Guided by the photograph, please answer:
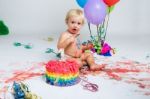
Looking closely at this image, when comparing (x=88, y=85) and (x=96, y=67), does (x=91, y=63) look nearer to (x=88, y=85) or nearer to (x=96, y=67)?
(x=96, y=67)

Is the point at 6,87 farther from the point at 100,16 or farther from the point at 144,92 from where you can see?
the point at 100,16

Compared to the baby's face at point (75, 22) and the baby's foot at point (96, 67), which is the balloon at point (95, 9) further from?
the baby's foot at point (96, 67)

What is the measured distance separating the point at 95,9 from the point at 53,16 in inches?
45.5

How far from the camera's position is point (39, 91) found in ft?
8.17

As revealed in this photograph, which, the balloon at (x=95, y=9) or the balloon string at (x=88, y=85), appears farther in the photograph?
the balloon at (x=95, y=9)

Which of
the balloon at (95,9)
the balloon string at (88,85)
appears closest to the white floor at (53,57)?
the balloon string at (88,85)

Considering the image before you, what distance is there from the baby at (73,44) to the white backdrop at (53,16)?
3.93 feet

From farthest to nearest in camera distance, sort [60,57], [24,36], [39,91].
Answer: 1. [24,36]
2. [60,57]
3. [39,91]

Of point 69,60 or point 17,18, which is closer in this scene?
point 69,60

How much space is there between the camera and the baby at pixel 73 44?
9.77ft

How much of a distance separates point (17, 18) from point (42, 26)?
294 millimetres

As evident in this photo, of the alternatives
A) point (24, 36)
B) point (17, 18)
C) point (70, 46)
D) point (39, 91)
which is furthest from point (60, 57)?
point (17, 18)

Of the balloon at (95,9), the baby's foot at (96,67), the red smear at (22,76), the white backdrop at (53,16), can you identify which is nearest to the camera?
the red smear at (22,76)

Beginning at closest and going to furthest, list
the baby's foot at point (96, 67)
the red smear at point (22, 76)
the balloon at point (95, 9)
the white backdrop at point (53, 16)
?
1. the red smear at point (22, 76)
2. the baby's foot at point (96, 67)
3. the balloon at point (95, 9)
4. the white backdrop at point (53, 16)
